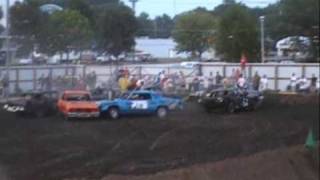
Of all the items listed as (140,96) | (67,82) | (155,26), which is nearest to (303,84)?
(140,96)

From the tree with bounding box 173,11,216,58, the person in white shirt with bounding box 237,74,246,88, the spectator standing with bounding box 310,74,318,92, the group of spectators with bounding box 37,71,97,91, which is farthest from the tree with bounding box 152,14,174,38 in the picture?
the spectator standing with bounding box 310,74,318,92

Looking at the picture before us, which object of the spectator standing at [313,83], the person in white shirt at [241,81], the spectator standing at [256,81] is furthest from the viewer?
the spectator standing at [256,81]

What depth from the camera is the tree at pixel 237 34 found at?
105 feet

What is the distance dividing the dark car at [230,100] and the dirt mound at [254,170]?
28.0 feet

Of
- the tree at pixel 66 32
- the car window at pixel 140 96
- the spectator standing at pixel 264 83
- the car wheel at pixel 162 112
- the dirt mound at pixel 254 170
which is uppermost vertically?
the tree at pixel 66 32

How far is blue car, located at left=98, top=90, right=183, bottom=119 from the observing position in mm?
20891

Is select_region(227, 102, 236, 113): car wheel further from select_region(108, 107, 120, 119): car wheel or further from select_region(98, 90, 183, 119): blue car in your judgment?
select_region(108, 107, 120, 119): car wheel

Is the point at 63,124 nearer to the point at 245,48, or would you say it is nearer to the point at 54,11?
the point at 54,11

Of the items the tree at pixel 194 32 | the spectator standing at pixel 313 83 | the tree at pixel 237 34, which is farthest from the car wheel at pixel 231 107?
the tree at pixel 194 32

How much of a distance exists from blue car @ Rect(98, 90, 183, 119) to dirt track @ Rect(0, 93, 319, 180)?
46 cm

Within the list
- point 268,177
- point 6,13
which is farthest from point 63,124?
point 268,177

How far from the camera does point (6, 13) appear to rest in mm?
23141

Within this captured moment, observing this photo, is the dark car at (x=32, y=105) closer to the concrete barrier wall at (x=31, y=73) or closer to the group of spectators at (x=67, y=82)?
the concrete barrier wall at (x=31, y=73)

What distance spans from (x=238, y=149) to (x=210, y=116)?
582cm
